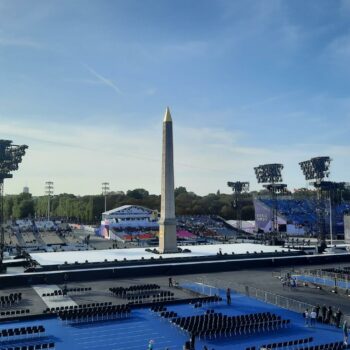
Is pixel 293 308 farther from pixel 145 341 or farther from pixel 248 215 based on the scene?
pixel 248 215

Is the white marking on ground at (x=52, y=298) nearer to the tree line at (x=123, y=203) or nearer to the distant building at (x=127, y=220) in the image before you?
the distant building at (x=127, y=220)

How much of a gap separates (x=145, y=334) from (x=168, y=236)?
80.5 feet

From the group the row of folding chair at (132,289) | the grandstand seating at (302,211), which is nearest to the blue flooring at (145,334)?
the row of folding chair at (132,289)

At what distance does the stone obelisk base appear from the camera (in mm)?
43562

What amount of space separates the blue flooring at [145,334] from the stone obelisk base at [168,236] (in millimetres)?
20475

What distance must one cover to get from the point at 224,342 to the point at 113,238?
58443 millimetres

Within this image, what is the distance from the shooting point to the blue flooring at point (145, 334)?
58.5ft

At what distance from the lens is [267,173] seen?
6206 cm

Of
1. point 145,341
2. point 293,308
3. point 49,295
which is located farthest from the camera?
point 49,295

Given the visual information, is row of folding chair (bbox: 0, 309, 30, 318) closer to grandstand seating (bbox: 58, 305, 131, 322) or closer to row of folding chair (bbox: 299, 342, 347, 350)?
grandstand seating (bbox: 58, 305, 131, 322)

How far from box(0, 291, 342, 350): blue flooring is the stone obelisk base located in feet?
67.2

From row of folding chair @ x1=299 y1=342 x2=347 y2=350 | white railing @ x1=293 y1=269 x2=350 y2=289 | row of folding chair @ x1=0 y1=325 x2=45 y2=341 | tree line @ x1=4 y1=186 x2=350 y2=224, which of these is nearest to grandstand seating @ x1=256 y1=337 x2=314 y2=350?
row of folding chair @ x1=299 y1=342 x2=347 y2=350

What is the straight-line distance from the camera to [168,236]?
144 ft

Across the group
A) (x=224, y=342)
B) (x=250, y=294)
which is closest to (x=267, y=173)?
(x=250, y=294)
